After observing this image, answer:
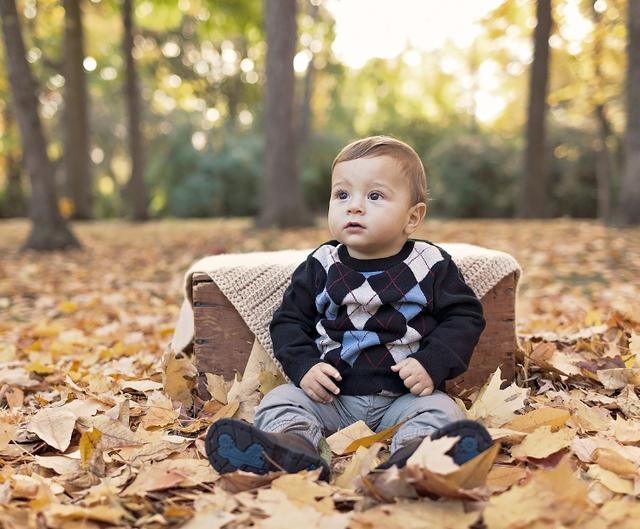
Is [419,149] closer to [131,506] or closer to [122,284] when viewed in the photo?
[122,284]

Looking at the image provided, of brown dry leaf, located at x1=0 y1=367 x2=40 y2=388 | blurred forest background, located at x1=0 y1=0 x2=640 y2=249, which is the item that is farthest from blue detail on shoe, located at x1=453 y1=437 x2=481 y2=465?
blurred forest background, located at x1=0 y1=0 x2=640 y2=249

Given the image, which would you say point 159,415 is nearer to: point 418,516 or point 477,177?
point 418,516

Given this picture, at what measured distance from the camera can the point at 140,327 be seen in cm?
440

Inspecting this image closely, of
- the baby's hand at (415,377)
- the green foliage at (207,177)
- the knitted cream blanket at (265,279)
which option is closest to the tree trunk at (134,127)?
the green foliage at (207,177)

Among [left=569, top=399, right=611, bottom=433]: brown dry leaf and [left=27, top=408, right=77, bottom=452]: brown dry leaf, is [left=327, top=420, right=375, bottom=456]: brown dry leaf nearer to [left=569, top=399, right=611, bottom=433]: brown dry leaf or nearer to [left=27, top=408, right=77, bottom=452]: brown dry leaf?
[left=569, top=399, right=611, bottom=433]: brown dry leaf

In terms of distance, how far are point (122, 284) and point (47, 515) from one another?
481 cm

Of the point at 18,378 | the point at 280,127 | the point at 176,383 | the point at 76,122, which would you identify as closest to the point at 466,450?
the point at 176,383

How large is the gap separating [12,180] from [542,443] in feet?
76.6

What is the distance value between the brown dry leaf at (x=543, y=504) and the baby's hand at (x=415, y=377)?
595mm

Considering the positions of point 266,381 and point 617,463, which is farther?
point 266,381

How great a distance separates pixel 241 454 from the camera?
186cm

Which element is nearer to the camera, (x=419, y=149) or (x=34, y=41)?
(x=34, y=41)

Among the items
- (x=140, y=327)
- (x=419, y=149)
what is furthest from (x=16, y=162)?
(x=140, y=327)

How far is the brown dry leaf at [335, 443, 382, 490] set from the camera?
184 cm
